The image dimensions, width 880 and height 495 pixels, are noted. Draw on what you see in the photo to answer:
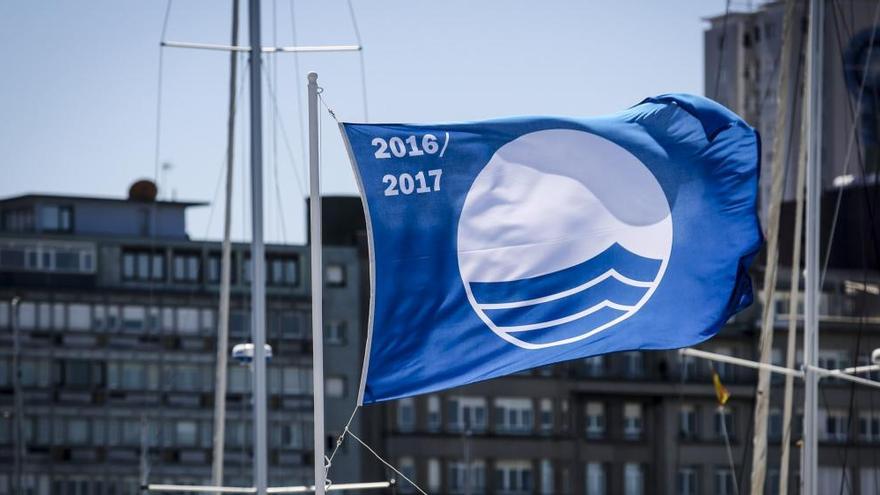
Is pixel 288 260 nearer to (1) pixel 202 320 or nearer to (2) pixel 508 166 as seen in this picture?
(1) pixel 202 320

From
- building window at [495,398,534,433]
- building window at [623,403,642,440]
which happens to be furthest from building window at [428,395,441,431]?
building window at [623,403,642,440]

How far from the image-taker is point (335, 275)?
4737 inches

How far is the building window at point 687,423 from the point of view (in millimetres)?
123312

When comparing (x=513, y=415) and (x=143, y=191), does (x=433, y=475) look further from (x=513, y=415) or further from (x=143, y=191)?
(x=143, y=191)

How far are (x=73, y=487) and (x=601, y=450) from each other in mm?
28041

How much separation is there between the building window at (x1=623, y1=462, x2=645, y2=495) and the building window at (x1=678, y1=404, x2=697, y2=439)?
299cm

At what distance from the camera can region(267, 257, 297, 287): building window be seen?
4722 inches

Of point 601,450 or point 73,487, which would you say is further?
point 601,450

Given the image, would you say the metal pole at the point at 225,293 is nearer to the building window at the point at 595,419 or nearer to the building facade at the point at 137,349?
the building facade at the point at 137,349

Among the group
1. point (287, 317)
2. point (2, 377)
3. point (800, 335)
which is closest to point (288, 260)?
point (287, 317)

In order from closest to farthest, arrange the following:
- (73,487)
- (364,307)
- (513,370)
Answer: (513,370)
(73,487)
(364,307)

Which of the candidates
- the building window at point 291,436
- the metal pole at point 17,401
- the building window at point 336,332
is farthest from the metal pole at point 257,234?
the building window at point 336,332

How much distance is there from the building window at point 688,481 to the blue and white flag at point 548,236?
96672 mm

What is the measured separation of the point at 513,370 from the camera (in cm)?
2556
